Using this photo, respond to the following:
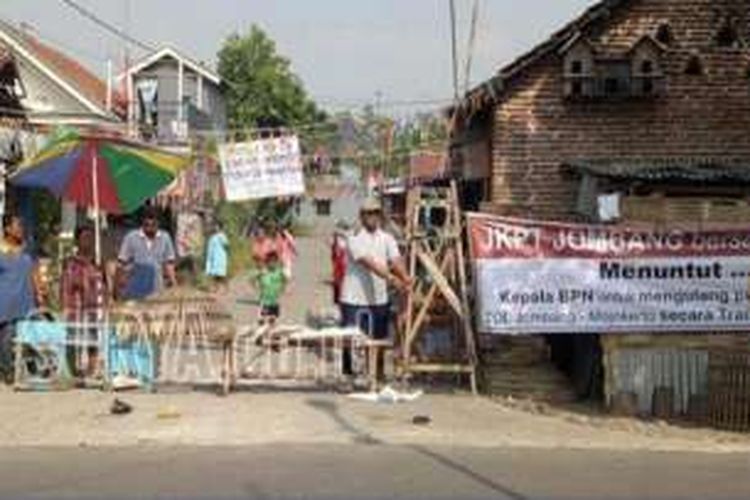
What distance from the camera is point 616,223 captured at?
16.1 m

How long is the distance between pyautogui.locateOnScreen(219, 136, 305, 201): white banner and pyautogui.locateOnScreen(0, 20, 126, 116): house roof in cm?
754

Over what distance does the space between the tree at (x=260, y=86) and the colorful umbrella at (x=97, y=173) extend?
6601cm

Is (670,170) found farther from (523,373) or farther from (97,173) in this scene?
(97,173)

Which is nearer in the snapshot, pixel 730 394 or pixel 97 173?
pixel 730 394

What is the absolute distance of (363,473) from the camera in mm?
11031

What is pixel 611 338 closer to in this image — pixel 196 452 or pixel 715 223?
pixel 715 223

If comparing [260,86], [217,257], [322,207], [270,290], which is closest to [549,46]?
[270,290]

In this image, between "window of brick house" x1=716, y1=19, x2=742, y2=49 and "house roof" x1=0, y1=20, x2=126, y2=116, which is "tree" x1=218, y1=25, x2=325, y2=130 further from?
"window of brick house" x1=716, y1=19, x2=742, y2=49

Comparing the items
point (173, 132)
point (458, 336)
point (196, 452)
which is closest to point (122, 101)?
point (173, 132)

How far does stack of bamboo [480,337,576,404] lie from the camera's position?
16.0m

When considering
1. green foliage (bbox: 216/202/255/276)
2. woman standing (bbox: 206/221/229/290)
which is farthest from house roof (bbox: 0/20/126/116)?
woman standing (bbox: 206/221/229/290)

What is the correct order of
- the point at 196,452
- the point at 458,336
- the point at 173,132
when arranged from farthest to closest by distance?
the point at 173,132, the point at 458,336, the point at 196,452

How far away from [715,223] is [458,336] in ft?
9.44

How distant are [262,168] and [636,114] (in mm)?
12384
